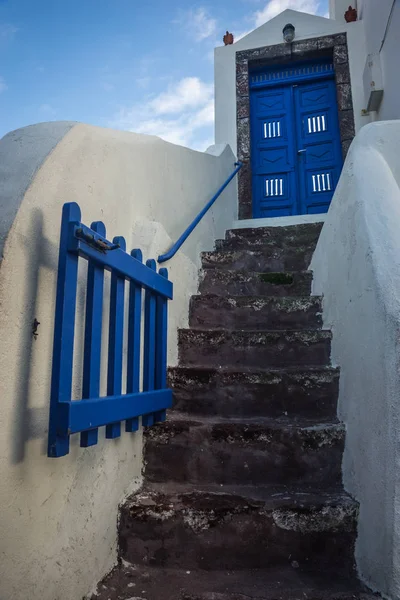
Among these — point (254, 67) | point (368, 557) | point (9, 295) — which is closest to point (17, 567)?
point (9, 295)

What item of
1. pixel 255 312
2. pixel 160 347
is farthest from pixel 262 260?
pixel 160 347

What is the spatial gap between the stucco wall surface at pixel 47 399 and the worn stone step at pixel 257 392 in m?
0.34

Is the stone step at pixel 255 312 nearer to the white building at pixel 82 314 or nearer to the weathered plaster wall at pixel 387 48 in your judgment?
the white building at pixel 82 314

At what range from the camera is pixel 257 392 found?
73.8 inches

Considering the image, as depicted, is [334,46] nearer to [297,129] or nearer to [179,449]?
[297,129]

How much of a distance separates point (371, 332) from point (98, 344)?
90cm

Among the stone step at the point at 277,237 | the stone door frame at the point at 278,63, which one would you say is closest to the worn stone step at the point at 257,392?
the stone step at the point at 277,237

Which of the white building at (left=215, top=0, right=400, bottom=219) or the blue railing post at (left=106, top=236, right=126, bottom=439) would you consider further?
the white building at (left=215, top=0, right=400, bottom=219)

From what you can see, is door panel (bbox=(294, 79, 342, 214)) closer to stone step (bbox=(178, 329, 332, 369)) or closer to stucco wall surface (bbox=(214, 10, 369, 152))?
stucco wall surface (bbox=(214, 10, 369, 152))

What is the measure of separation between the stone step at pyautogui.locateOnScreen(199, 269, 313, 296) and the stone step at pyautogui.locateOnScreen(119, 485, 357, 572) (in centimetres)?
139

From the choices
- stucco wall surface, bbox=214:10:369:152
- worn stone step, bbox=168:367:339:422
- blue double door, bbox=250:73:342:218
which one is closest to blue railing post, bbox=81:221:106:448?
worn stone step, bbox=168:367:339:422

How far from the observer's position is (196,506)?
1.47 metres

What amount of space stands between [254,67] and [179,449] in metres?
4.92

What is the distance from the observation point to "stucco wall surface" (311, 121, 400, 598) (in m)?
1.22
